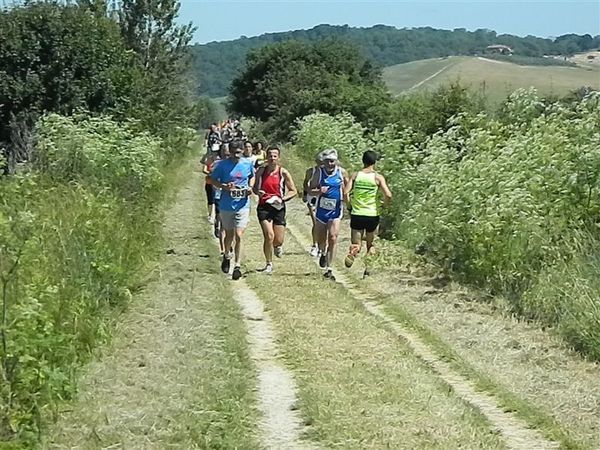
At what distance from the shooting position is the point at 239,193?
1390cm

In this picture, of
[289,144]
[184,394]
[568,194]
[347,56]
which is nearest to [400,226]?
[568,194]

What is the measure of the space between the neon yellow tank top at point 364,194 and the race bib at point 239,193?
1498mm

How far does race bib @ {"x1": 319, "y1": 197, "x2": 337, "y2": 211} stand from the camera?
14113 millimetres

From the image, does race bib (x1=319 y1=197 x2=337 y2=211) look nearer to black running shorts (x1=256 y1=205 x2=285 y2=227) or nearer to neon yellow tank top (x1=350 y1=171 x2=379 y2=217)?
neon yellow tank top (x1=350 y1=171 x2=379 y2=217)

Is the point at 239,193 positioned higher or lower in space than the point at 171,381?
higher

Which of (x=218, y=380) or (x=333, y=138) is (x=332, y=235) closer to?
(x=218, y=380)

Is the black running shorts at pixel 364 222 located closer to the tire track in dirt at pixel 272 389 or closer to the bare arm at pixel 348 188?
the bare arm at pixel 348 188

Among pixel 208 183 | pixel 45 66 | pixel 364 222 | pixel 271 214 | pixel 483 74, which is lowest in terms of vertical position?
pixel 364 222

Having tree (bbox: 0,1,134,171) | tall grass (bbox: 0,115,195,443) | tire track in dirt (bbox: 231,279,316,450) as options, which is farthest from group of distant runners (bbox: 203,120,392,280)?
tree (bbox: 0,1,134,171)

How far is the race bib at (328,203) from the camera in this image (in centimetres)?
1411

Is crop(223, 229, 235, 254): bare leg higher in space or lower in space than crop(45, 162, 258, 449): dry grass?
higher

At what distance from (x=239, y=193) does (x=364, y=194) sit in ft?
5.63

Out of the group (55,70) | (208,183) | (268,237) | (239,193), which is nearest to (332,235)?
(268,237)

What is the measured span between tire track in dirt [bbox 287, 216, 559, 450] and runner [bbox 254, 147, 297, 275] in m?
2.26
